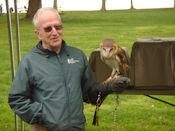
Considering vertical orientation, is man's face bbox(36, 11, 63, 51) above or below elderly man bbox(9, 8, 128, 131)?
above

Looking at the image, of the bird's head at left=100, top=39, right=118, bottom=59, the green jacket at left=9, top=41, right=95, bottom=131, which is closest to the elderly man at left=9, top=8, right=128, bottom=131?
the green jacket at left=9, top=41, right=95, bottom=131

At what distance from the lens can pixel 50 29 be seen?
3279 mm

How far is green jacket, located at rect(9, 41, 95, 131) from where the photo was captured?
3.29 metres

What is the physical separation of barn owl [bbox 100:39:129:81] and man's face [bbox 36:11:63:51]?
3.11 ft

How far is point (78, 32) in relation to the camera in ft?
73.4

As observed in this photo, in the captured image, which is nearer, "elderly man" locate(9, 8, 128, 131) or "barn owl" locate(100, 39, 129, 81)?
"elderly man" locate(9, 8, 128, 131)

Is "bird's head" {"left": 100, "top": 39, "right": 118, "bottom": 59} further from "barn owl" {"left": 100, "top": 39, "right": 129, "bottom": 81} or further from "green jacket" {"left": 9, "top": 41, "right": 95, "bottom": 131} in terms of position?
"green jacket" {"left": 9, "top": 41, "right": 95, "bottom": 131}

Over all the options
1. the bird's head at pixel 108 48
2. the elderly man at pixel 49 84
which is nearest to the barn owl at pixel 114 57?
the bird's head at pixel 108 48

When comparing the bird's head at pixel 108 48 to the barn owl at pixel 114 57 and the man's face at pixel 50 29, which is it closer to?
the barn owl at pixel 114 57

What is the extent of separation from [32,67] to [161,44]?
77.3 inches

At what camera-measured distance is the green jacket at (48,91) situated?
3.29 meters

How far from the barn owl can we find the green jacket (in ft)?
2.98

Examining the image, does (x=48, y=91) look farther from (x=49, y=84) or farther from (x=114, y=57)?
(x=114, y=57)

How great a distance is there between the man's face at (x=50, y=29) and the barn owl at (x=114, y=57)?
947 millimetres
